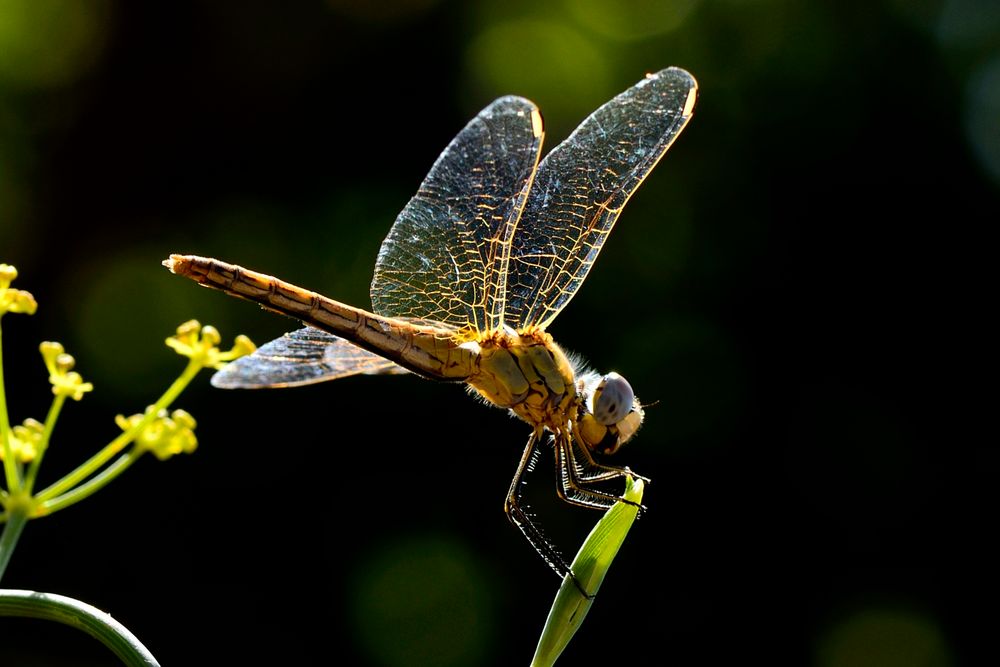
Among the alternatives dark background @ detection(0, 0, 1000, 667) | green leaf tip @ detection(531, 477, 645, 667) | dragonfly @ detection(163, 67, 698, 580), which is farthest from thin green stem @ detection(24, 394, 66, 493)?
dark background @ detection(0, 0, 1000, 667)

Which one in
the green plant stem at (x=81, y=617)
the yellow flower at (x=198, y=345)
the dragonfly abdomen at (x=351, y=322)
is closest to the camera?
the green plant stem at (x=81, y=617)

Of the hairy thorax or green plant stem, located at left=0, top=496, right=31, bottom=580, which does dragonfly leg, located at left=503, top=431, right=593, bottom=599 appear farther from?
green plant stem, located at left=0, top=496, right=31, bottom=580

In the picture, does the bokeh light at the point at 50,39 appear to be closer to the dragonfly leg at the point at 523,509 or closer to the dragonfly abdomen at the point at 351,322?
the dragonfly abdomen at the point at 351,322

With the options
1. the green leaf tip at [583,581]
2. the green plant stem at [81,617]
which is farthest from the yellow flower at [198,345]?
the green leaf tip at [583,581]

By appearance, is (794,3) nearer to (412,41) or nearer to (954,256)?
(954,256)

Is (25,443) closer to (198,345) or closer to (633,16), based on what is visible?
(198,345)

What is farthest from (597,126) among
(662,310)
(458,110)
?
(458,110)

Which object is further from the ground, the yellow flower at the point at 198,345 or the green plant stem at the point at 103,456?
the yellow flower at the point at 198,345
